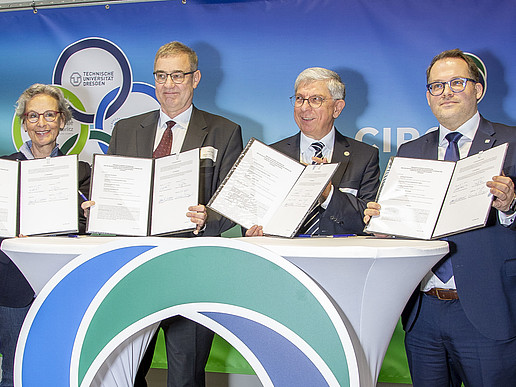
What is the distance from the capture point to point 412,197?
208cm

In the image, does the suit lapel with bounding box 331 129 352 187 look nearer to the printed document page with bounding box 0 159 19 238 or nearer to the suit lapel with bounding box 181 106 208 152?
the suit lapel with bounding box 181 106 208 152

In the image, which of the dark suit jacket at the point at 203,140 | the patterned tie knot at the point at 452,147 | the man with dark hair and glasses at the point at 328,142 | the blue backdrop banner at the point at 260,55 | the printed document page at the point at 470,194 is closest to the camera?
the printed document page at the point at 470,194

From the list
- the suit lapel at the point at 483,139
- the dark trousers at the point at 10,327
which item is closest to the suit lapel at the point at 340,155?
the suit lapel at the point at 483,139

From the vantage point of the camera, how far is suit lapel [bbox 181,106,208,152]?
2.68 m

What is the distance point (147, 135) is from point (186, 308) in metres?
1.31

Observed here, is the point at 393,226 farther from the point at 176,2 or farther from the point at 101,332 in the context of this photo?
the point at 176,2

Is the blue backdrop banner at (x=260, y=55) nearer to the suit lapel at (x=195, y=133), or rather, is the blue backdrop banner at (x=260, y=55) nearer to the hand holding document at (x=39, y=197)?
the suit lapel at (x=195, y=133)

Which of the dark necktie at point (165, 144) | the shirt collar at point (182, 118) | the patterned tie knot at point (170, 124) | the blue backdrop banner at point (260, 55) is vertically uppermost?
the blue backdrop banner at point (260, 55)

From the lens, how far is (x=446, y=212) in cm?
201

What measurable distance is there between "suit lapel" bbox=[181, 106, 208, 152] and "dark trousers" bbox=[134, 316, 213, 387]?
0.83m

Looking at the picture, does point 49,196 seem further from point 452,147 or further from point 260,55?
point 260,55

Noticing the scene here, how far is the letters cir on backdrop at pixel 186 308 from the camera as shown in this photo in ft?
5.11

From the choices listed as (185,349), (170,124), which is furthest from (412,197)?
(170,124)

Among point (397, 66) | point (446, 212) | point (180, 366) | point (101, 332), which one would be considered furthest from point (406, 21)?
point (101, 332)
